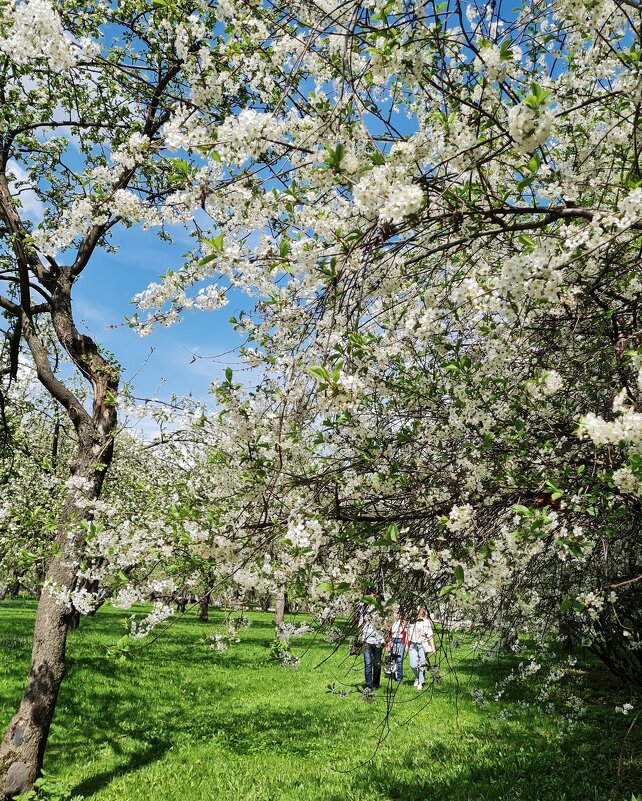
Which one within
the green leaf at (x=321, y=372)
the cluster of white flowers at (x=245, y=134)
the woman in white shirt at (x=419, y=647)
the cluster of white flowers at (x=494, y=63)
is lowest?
the woman in white shirt at (x=419, y=647)

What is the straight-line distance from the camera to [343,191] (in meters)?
3.25

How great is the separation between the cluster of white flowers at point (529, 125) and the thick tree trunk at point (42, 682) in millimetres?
4250

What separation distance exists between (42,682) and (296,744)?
353 cm

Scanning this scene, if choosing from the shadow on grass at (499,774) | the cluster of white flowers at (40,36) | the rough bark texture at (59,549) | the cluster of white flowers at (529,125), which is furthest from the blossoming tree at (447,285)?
the shadow on grass at (499,774)

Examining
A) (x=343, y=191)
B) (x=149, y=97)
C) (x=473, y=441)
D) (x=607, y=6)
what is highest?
(x=149, y=97)

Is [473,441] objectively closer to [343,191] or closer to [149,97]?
[343,191]

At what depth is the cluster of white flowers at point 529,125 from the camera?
6.55ft

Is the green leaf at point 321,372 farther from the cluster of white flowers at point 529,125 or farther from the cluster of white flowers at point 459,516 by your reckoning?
the cluster of white flowers at point 529,125

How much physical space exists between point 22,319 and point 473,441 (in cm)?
481

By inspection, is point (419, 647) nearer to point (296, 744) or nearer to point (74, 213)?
point (296, 744)

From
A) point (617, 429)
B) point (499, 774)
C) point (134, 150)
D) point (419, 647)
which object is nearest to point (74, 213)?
point (134, 150)

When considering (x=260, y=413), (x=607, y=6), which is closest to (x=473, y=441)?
(x=260, y=413)

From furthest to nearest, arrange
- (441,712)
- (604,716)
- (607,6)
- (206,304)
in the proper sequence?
(441,712)
(604,716)
(206,304)
(607,6)

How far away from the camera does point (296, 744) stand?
7.08 metres
